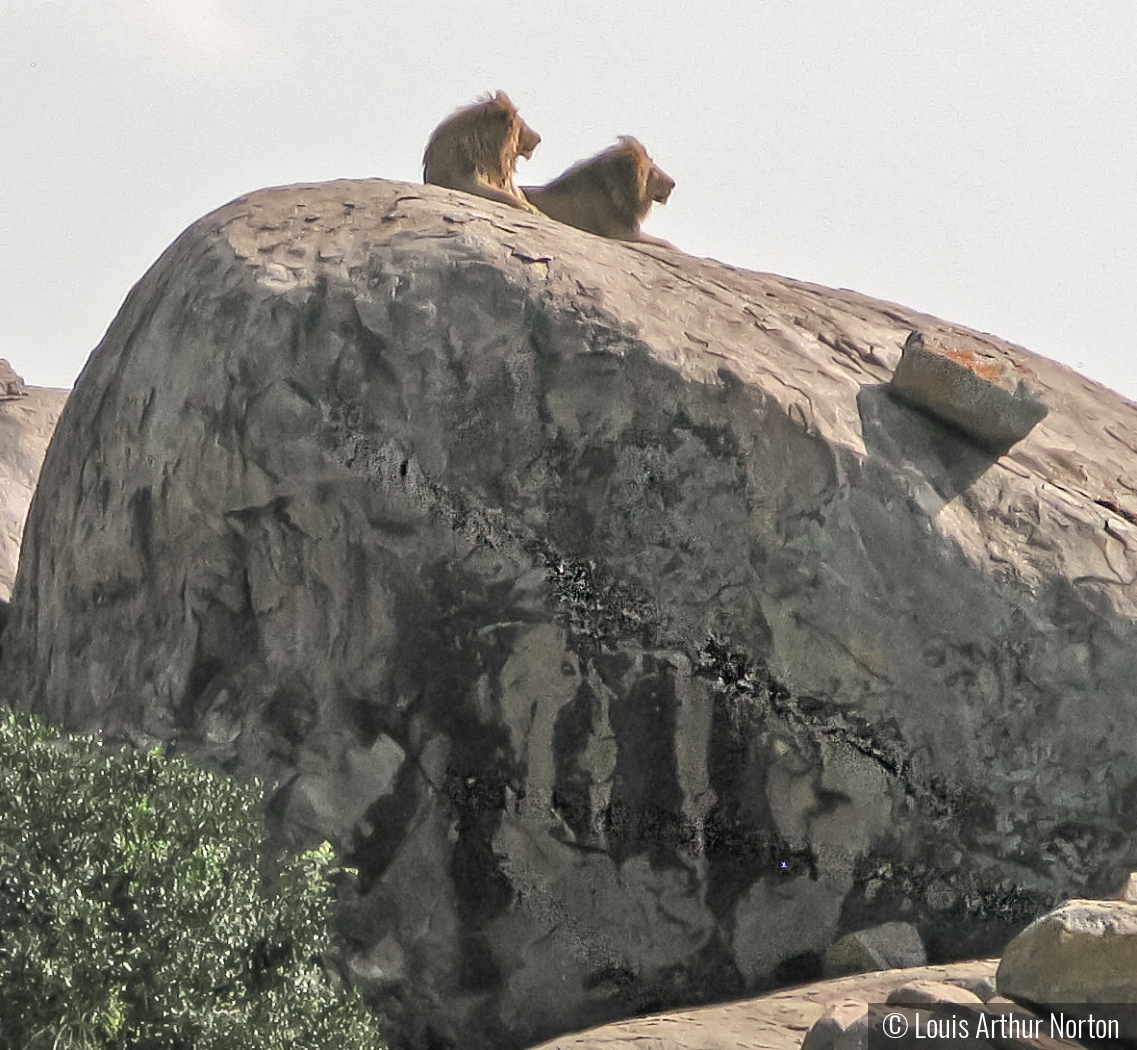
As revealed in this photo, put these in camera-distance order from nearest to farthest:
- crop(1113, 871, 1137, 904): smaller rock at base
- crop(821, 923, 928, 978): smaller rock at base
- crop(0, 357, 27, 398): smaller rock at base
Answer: crop(1113, 871, 1137, 904): smaller rock at base → crop(821, 923, 928, 978): smaller rock at base → crop(0, 357, 27, 398): smaller rock at base

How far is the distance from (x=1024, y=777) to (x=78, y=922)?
3.94 metres

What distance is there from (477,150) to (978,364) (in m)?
4.81

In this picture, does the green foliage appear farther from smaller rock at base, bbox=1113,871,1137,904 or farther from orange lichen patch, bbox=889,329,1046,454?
orange lichen patch, bbox=889,329,1046,454

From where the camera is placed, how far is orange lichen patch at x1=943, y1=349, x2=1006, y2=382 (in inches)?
273

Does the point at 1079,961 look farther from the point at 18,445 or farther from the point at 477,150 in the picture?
the point at 18,445

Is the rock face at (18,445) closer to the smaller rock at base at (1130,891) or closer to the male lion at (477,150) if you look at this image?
the male lion at (477,150)

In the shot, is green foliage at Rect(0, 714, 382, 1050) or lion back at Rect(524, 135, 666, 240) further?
lion back at Rect(524, 135, 666, 240)

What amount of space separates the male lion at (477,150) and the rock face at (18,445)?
4366 mm

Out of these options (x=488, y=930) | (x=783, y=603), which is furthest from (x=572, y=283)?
(x=488, y=930)

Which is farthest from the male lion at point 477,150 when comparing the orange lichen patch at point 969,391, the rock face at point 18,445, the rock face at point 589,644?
the rock face at point 18,445

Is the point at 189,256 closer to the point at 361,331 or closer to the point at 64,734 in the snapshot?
the point at 361,331

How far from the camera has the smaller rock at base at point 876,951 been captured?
6211 millimetres

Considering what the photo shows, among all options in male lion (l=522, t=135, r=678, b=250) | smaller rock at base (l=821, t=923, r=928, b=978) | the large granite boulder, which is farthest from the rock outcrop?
male lion (l=522, t=135, r=678, b=250)

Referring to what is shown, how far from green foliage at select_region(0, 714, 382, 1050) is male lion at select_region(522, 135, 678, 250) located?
23.2 ft
